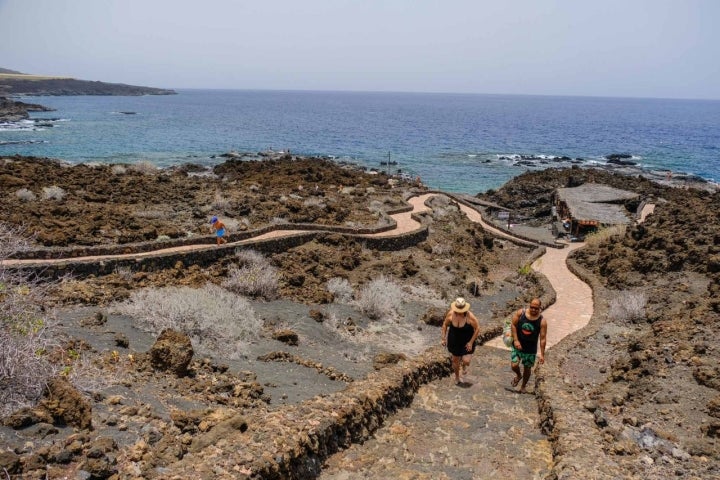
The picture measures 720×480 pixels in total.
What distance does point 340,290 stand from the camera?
46.6 ft

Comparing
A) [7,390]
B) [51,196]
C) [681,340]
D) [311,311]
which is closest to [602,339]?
[681,340]

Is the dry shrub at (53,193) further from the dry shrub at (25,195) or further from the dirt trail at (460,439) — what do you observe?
the dirt trail at (460,439)

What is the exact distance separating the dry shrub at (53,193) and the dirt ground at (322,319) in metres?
0.09

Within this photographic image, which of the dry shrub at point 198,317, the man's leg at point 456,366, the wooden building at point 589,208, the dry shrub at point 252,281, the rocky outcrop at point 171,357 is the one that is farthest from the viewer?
the wooden building at point 589,208

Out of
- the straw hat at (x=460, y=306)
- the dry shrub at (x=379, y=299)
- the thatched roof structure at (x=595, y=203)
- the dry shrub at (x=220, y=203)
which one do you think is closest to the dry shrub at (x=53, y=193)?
the dry shrub at (x=220, y=203)

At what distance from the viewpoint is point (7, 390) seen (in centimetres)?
546

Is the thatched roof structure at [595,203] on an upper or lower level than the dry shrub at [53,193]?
lower

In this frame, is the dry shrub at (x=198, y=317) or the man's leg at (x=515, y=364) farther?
the dry shrub at (x=198, y=317)

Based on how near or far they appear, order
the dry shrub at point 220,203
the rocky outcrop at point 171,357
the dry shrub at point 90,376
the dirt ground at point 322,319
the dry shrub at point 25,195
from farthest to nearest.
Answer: the dry shrub at point 220,203 → the dry shrub at point 25,195 → the rocky outcrop at point 171,357 → the dry shrub at point 90,376 → the dirt ground at point 322,319

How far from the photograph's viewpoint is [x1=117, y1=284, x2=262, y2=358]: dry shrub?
9203 mm

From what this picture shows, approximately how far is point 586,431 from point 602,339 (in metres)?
5.95

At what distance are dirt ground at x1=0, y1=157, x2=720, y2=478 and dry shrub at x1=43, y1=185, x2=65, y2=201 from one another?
0.29 feet

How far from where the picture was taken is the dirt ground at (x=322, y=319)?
603cm

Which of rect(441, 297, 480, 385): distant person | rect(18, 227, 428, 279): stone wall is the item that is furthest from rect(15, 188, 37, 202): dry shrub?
rect(441, 297, 480, 385): distant person
